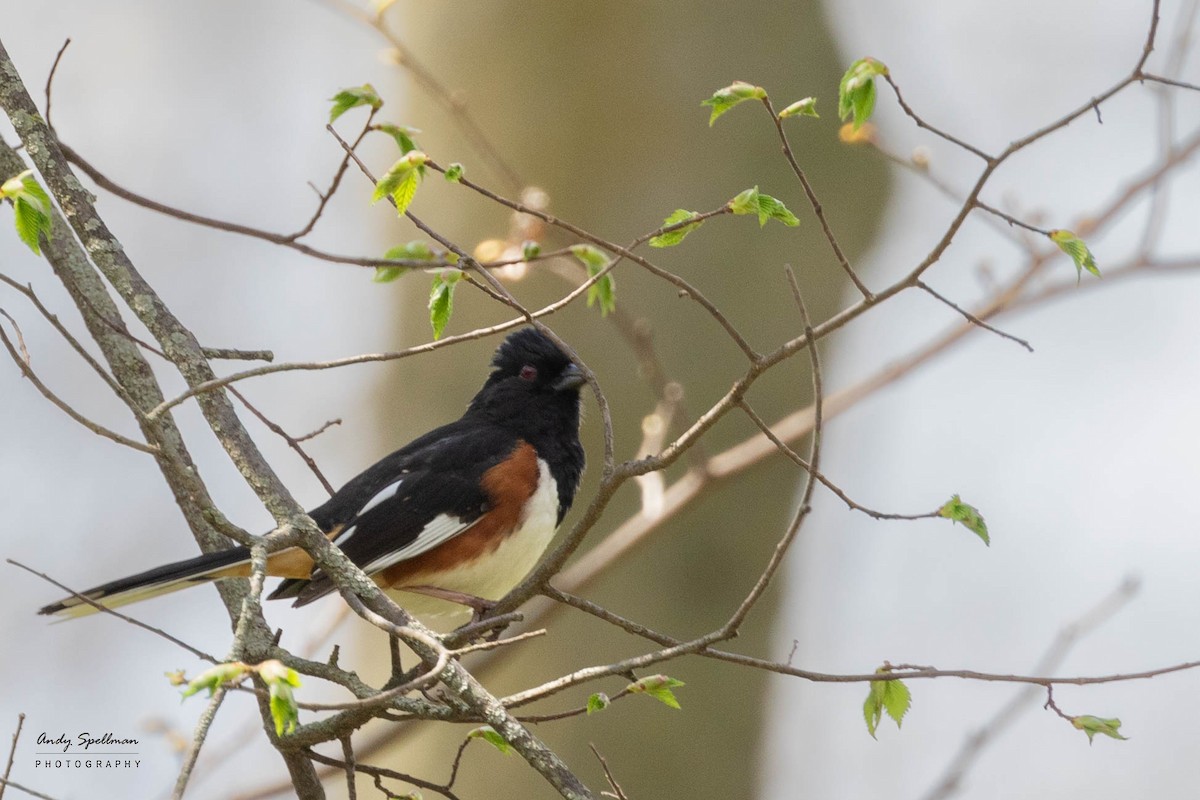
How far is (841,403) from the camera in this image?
10.7 feet

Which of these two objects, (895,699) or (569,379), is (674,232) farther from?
(569,379)

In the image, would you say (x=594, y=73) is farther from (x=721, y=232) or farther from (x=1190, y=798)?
(x=1190, y=798)

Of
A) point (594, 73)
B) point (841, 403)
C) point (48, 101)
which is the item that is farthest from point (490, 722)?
point (594, 73)

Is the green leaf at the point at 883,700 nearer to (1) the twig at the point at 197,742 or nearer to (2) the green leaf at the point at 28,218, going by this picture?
(1) the twig at the point at 197,742

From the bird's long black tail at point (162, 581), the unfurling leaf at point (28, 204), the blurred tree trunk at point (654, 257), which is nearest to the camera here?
the unfurling leaf at point (28, 204)

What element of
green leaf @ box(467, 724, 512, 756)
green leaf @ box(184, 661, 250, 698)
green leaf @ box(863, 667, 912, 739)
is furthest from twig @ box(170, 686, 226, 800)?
green leaf @ box(863, 667, 912, 739)

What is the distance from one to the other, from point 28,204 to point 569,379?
1.90 meters

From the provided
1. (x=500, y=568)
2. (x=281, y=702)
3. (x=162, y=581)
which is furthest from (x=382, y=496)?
(x=281, y=702)

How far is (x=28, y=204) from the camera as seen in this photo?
1616 millimetres

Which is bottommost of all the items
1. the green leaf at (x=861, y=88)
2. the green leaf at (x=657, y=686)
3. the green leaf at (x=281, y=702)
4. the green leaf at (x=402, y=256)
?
the green leaf at (x=281, y=702)

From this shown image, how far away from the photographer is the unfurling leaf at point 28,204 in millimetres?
1588

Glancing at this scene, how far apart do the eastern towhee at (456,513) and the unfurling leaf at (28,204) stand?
1.16 metres

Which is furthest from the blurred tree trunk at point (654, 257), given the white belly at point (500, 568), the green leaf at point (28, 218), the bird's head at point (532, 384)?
the green leaf at point (28, 218)

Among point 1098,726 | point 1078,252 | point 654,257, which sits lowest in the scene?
point 1098,726
